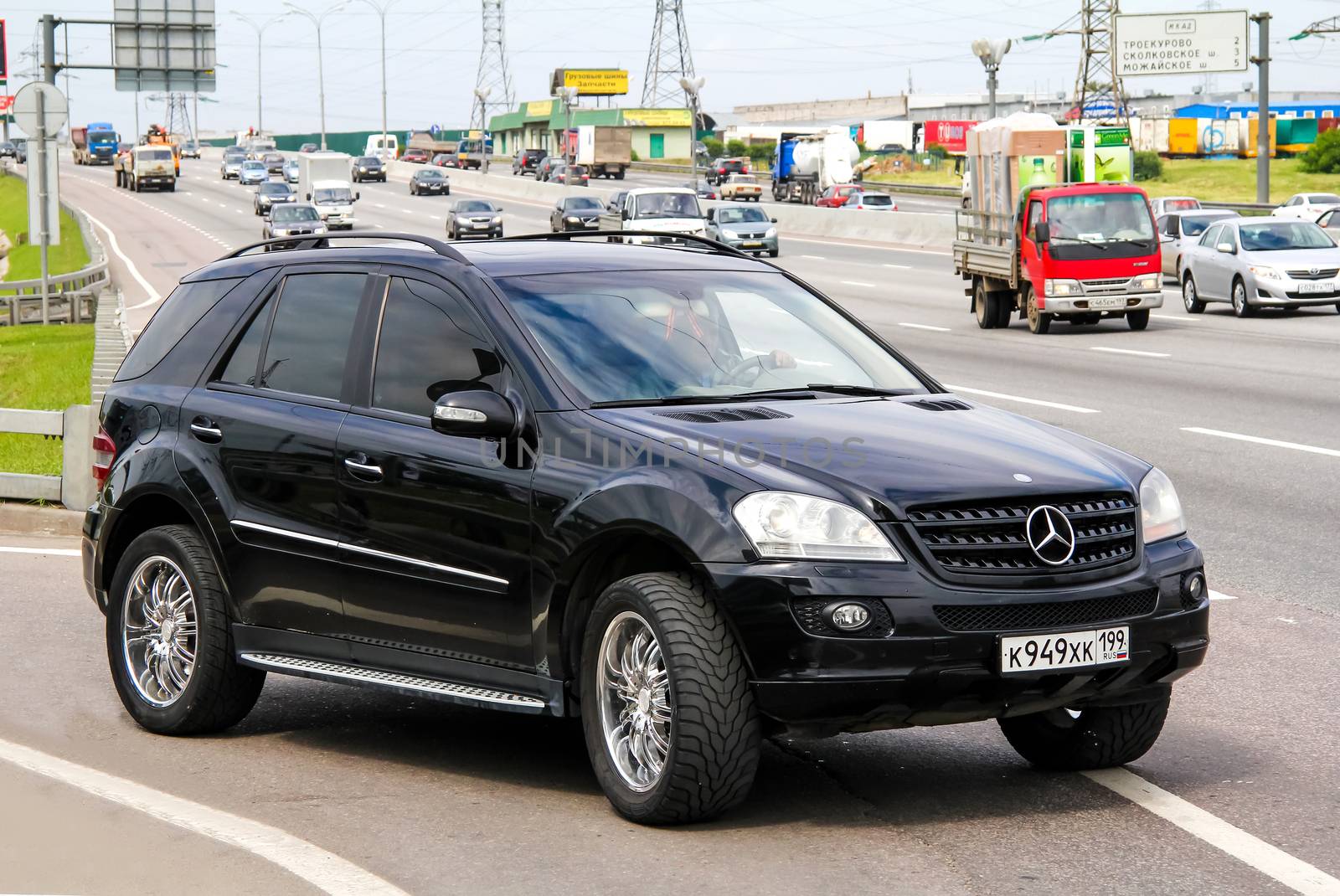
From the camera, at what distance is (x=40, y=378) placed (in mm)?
22562

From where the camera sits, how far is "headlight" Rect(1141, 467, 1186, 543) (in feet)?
18.0

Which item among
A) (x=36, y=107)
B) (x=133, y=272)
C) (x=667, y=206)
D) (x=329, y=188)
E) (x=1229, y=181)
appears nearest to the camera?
(x=36, y=107)

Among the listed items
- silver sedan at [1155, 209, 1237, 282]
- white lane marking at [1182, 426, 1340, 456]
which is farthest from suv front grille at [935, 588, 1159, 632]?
silver sedan at [1155, 209, 1237, 282]

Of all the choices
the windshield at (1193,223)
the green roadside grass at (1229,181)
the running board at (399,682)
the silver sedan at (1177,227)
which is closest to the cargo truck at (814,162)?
the green roadside grass at (1229,181)

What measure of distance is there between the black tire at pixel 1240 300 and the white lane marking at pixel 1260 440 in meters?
14.1

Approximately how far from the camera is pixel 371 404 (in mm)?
6258

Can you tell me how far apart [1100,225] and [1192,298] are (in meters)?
4.48

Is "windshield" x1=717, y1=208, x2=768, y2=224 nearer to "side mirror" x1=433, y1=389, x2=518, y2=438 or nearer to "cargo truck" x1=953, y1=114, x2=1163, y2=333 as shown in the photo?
"cargo truck" x1=953, y1=114, x2=1163, y2=333

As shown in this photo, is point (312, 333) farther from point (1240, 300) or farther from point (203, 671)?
point (1240, 300)

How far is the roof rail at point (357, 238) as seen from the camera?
634 centimetres

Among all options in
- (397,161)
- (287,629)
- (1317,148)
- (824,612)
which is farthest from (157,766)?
(397,161)

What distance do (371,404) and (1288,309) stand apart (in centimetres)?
2689

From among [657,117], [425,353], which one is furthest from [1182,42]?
[425,353]

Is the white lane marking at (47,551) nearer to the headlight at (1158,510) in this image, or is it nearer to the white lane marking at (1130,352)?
the headlight at (1158,510)
